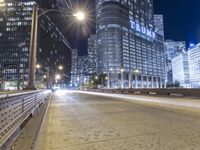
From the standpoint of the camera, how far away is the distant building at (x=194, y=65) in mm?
148675

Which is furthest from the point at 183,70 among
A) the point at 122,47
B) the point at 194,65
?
the point at 122,47

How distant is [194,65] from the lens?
156750 mm

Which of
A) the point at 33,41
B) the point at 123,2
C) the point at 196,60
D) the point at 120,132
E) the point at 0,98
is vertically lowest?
the point at 120,132

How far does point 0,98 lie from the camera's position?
12.7 ft

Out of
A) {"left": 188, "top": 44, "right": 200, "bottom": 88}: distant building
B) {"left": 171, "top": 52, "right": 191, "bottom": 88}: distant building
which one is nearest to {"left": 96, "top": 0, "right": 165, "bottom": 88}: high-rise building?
{"left": 171, "top": 52, "right": 191, "bottom": 88}: distant building

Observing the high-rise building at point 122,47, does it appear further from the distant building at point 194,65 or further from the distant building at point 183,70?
the distant building at point 194,65

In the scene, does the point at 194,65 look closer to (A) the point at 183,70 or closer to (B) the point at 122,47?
(A) the point at 183,70

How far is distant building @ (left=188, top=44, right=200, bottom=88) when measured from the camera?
148675 mm

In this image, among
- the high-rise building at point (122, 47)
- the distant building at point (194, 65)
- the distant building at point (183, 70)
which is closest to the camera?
the distant building at point (194, 65)

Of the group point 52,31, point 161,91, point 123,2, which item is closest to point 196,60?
point 123,2

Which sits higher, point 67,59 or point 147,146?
point 67,59

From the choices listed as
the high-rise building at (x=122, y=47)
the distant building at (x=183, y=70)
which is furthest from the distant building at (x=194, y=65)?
the high-rise building at (x=122, y=47)

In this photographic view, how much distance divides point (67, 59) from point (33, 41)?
190145 millimetres

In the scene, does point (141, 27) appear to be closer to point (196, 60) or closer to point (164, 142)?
point (196, 60)
